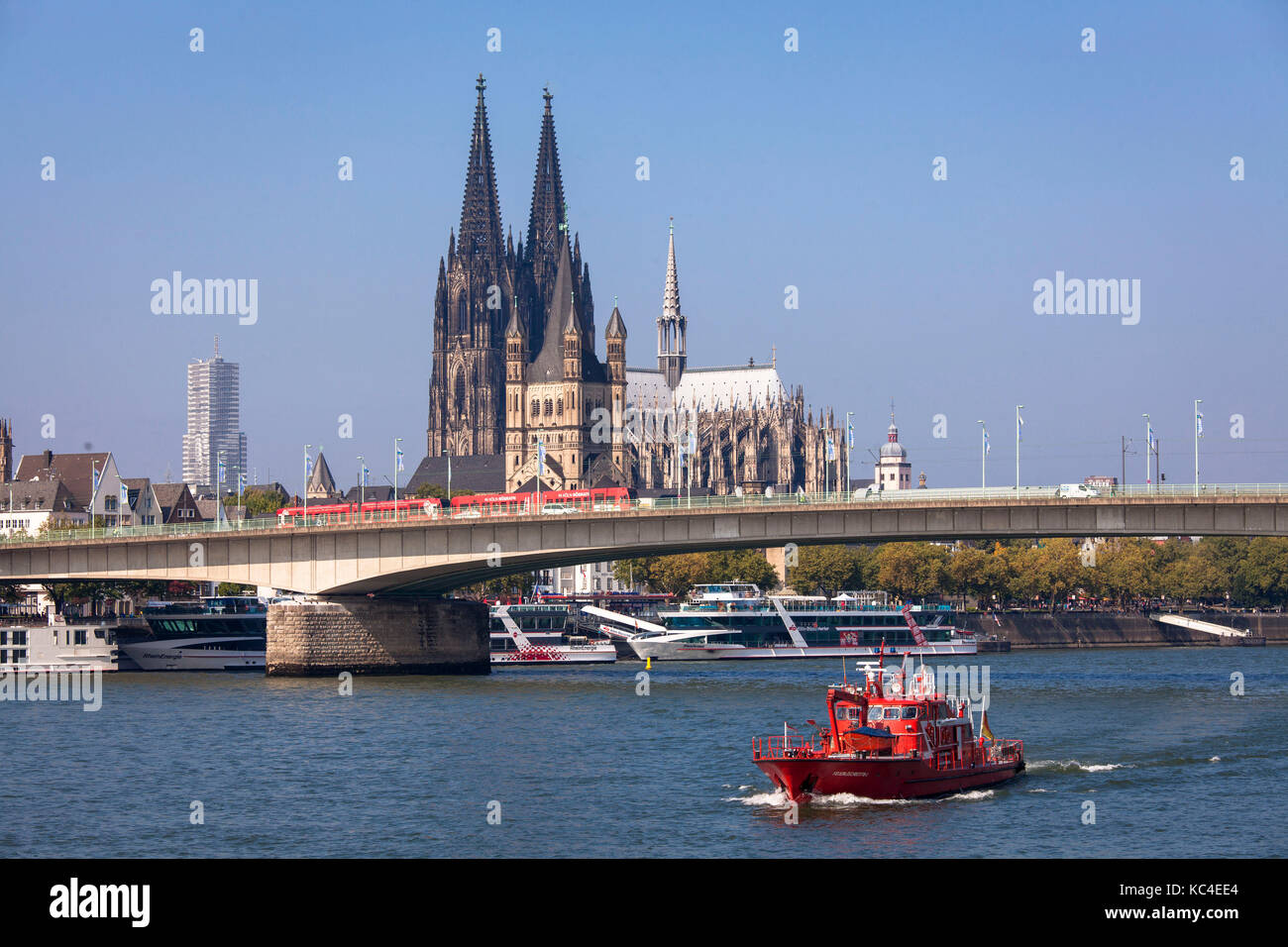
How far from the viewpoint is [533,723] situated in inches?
2670

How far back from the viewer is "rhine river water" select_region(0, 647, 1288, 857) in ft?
136

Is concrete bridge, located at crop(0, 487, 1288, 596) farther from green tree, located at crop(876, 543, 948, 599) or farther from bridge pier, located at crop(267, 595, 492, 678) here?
green tree, located at crop(876, 543, 948, 599)

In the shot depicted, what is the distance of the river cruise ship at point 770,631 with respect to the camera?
127938 millimetres

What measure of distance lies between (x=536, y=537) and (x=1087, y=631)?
276 ft

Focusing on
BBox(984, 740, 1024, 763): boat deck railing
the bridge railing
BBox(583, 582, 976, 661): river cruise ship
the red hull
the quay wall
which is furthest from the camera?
the quay wall

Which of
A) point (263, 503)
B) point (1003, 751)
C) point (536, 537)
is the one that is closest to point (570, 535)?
point (536, 537)

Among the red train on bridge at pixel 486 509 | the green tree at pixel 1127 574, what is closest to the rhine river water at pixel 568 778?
the red train on bridge at pixel 486 509

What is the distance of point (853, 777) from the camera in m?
47.4

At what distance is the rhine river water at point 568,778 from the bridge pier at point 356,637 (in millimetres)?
6477

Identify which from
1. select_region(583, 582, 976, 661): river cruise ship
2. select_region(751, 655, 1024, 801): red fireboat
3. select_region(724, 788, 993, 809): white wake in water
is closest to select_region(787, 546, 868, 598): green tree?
select_region(583, 582, 976, 661): river cruise ship

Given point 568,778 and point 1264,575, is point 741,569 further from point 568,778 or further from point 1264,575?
point 568,778

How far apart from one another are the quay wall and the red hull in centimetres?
10665
